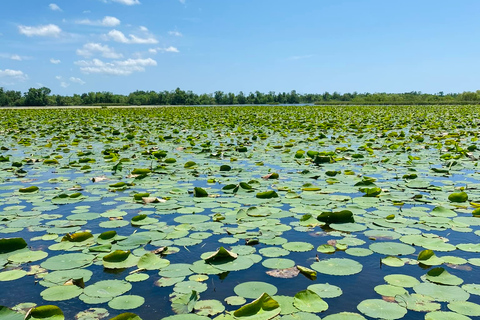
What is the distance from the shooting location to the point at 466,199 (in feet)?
13.3

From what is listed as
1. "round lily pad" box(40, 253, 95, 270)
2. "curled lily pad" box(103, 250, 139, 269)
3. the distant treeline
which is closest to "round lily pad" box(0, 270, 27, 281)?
"round lily pad" box(40, 253, 95, 270)

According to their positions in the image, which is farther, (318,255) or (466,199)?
(466,199)

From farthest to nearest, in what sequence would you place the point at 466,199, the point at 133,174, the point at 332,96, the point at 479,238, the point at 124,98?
the point at 332,96, the point at 124,98, the point at 133,174, the point at 466,199, the point at 479,238

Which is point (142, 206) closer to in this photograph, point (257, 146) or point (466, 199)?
point (466, 199)

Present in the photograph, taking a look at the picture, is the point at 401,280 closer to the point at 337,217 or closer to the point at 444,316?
the point at 444,316

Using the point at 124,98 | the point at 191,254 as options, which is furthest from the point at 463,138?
the point at 124,98

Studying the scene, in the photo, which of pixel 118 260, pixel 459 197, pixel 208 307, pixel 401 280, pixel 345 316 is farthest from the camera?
pixel 459 197

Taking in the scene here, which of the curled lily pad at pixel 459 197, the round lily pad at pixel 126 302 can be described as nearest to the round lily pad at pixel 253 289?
the round lily pad at pixel 126 302

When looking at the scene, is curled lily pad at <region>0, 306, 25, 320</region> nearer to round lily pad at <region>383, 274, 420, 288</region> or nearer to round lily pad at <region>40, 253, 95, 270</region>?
round lily pad at <region>40, 253, 95, 270</region>

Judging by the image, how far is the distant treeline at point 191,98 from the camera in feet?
214

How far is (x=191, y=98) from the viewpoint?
76938 millimetres

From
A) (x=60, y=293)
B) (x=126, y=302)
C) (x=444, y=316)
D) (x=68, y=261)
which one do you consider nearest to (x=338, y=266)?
(x=444, y=316)

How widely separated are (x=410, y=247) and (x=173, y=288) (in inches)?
66.0

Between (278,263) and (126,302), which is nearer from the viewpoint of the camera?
(126,302)
